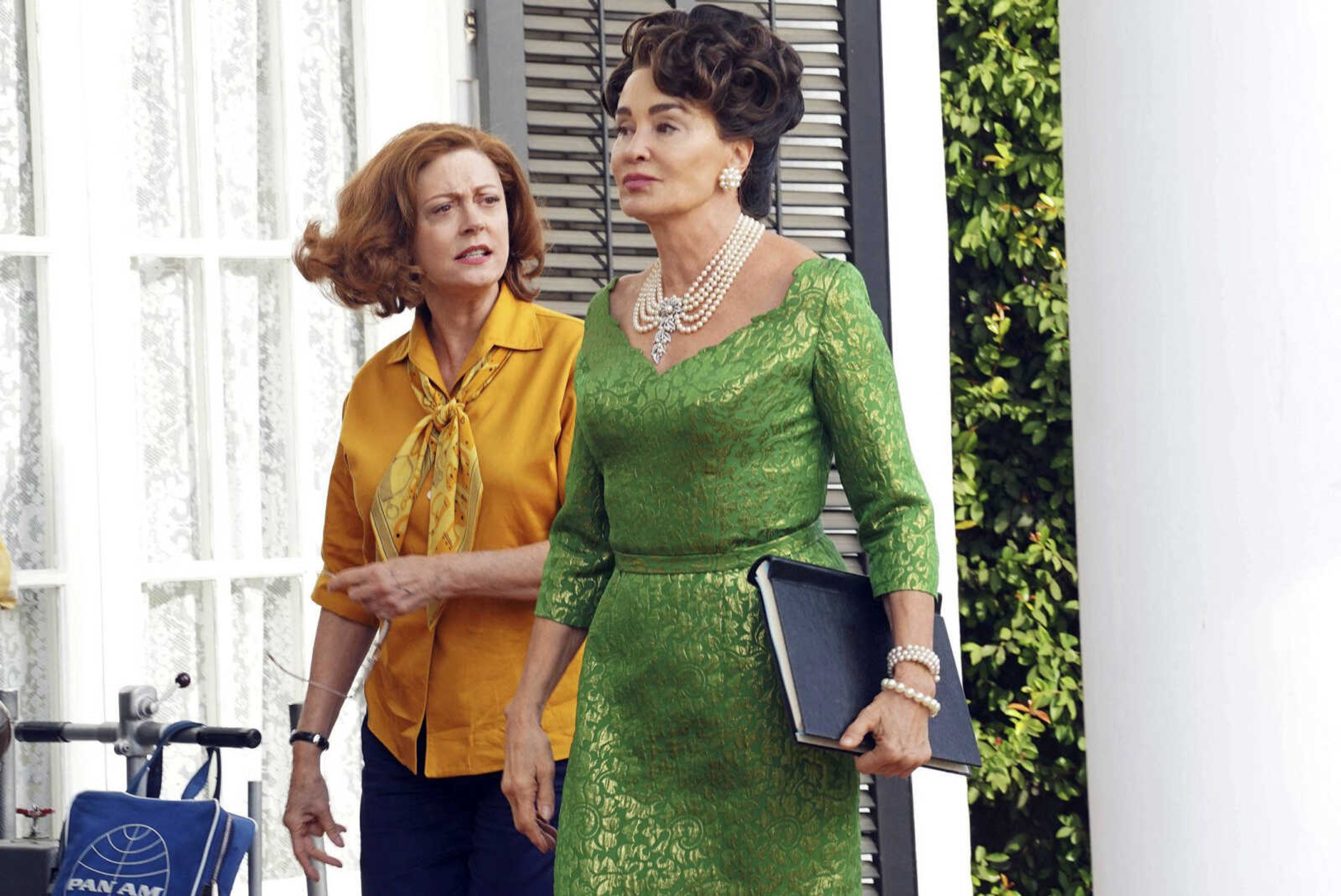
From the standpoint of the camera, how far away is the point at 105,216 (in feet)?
12.2

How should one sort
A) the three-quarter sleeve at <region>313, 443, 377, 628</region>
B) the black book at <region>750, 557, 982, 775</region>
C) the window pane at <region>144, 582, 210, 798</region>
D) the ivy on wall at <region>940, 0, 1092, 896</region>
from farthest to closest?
1. the ivy on wall at <region>940, 0, 1092, 896</region>
2. the window pane at <region>144, 582, 210, 798</region>
3. the three-quarter sleeve at <region>313, 443, 377, 628</region>
4. the black book at <region>750, 557, 982, 775</region>

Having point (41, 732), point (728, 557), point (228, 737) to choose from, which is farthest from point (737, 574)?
point (41, 732)

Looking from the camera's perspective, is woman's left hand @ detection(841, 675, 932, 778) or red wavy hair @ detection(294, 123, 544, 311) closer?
woman's left hand @ detection(841, 675, 932, 778)

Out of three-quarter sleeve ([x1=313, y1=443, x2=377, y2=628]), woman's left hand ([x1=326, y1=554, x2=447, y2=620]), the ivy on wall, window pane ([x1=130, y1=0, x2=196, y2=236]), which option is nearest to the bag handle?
three-quarter sleeve ([x1=313, y1=443, x2=377, y2=628])

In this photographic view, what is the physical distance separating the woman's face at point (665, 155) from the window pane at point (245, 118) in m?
1.98

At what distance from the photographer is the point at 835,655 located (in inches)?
75.4

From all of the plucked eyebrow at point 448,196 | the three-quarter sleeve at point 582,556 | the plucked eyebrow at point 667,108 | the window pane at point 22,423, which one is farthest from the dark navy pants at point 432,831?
the window pane at point 22,423

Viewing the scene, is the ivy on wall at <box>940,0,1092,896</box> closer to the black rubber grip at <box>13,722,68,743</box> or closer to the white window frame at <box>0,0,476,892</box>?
the white window frame at <box>0,0,476,892</box>

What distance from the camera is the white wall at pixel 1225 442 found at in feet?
7.08

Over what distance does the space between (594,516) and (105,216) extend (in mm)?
1958

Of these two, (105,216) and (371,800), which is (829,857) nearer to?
(371,800)

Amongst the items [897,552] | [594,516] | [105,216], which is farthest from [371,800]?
[105,216]

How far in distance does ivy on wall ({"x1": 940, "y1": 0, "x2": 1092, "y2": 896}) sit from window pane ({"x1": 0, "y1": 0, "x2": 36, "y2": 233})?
2633 millimetres

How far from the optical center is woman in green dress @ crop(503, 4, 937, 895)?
1969 millimetres
